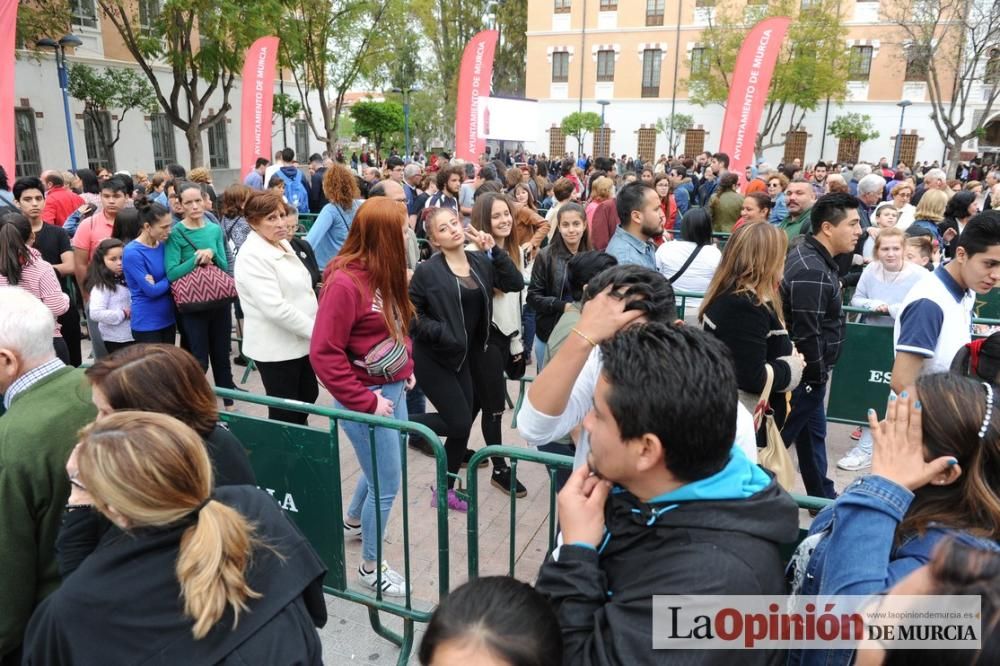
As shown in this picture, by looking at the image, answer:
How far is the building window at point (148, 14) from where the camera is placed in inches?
775

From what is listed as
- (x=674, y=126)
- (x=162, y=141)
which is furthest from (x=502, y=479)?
(x=674, y=126)

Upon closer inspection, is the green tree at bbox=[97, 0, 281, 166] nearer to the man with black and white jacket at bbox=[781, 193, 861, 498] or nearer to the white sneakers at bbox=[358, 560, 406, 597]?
the man with black and white jacket at bbox=[781, 193, 861, 498]

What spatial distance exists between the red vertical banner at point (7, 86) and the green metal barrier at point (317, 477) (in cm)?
747

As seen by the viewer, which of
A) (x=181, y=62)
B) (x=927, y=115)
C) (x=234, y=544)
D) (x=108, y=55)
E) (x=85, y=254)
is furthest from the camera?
(x=927, y=115)

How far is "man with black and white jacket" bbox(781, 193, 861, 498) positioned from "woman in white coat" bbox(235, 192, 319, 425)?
2844 mm

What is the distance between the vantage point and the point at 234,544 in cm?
157

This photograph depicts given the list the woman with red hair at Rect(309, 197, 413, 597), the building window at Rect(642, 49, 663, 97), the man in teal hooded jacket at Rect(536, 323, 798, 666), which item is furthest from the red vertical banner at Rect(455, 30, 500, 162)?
the building window at Rect(642, 49, 663, 97)

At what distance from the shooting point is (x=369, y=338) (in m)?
3.38

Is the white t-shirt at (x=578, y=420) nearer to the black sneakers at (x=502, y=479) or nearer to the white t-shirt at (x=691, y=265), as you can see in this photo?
the black sneakers at (x=502, y=479)

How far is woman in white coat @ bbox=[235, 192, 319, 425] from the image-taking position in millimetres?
4012

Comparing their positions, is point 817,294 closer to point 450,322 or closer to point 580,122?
point 450,322

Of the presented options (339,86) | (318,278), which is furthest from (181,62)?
(318,278)

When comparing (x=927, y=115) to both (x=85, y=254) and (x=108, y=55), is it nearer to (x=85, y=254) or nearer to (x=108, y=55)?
(x=108, y=55)

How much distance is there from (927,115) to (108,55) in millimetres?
38462
